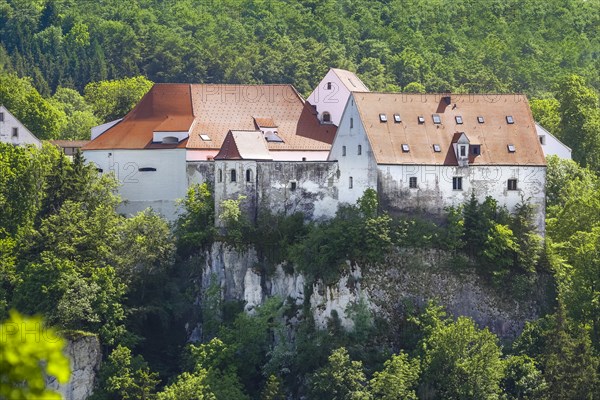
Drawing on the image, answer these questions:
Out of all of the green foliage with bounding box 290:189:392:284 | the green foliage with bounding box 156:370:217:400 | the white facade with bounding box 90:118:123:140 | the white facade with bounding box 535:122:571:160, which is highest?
the white facade with bounding box 90:118:123:140

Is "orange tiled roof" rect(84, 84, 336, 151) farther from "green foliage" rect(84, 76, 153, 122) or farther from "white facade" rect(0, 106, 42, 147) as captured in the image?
"green foliage" rect(84, 76, 153, 122)

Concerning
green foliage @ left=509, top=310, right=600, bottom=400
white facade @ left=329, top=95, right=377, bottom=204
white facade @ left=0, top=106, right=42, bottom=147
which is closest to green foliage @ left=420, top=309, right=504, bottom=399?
green foliage @ left=509, top=310, right=600, bottom=400

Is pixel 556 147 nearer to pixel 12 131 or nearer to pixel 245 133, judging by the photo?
pixel 245 133

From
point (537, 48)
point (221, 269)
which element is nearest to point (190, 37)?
point (537, 48)

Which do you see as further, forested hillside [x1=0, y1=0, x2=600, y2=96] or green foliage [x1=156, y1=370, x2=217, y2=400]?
forested hillside [x1=0, y1=0, x2=600, y2=96]

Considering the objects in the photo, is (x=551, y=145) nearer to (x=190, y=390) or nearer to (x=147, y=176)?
(x=147, y=176)

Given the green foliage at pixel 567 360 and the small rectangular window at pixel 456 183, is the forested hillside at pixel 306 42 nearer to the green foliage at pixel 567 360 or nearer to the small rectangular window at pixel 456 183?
the small rectangular window at pixel 456 183

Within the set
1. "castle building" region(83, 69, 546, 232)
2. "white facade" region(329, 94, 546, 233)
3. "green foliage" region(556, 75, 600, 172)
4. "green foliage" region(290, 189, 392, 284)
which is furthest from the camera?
"green foliage" region(556, 75, 600, 172)
